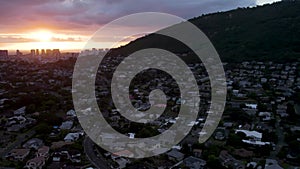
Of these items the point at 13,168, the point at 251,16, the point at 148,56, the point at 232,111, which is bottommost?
the point at 13,168

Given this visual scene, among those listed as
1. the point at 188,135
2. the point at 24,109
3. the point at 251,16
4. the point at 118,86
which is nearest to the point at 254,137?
the point at 188,135

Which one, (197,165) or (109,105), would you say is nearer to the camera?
(197,165)

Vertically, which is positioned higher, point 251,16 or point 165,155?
point 251,16

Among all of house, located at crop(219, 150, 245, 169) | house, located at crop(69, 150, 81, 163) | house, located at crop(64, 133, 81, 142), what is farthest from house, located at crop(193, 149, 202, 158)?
house, located at crop(64, 133, 81, 142)

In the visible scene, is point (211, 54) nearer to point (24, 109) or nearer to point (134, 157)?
point (24, 109)

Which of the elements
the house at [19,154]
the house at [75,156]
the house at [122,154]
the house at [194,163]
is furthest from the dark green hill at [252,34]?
the house at [19,154]

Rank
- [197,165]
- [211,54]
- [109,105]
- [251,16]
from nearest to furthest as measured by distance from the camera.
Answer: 1. [197,165]
2. [109,105]
3. [211,54]
4. [251,16]

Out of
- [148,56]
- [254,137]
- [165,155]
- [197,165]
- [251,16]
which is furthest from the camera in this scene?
[251,16]

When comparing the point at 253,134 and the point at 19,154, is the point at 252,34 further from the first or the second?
the point at 19,154

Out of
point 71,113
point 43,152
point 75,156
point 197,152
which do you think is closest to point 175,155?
point 197,152
